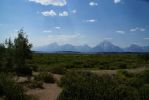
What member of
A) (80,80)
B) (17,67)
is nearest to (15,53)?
(17,67)

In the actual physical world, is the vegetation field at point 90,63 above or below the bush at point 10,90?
below

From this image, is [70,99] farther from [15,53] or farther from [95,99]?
[15,53]

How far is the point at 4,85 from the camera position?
18984mm

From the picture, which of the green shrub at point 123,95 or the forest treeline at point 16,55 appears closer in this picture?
the green shrub at point 123,95

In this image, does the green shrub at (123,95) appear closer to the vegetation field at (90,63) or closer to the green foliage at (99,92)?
the green foliage at (99,92)

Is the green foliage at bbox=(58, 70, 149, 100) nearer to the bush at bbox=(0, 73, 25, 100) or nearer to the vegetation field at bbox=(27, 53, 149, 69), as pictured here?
the bush at bbox=(0, 73, 25, 100)

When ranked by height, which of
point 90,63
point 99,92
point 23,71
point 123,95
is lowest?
point 90,63

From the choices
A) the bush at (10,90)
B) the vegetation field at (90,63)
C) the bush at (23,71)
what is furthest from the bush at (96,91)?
the vegetation field at (90,63)

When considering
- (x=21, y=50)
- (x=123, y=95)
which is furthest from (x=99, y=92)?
(x=21, y=50)

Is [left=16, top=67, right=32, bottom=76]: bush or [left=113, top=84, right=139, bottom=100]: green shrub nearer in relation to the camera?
[left=113, top=84, right=139, bottom=100]: green shrub

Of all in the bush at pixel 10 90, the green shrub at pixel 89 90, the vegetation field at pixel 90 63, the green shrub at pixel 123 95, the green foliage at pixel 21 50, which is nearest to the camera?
the green shrub at pixel 123 95

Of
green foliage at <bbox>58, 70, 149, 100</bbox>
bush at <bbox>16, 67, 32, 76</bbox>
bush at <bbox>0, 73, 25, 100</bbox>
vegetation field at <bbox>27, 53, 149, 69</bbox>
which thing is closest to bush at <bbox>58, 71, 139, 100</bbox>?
green foliage at <bbox>58, 70, 149, 100</bbox>

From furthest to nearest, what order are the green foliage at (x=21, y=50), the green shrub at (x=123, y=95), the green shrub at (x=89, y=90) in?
1. the green foliage at (x=21, y=50)
2. the green shrub at (x=89, y=90)
3. the green shrub at (x=123, y=95)

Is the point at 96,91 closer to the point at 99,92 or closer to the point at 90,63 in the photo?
the point at 99,92
